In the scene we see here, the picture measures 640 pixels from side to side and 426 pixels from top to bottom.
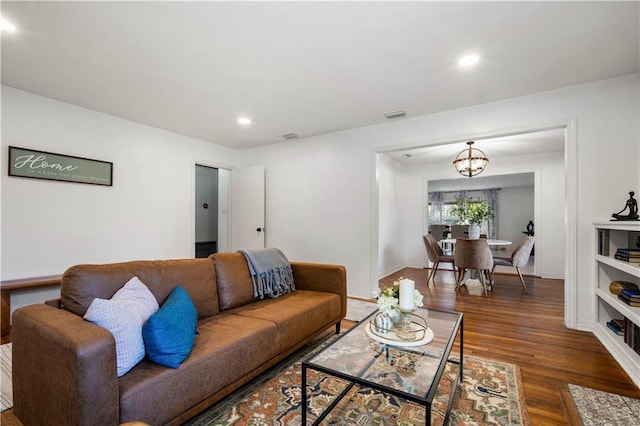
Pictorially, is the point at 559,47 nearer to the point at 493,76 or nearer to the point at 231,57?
the point at 493,76

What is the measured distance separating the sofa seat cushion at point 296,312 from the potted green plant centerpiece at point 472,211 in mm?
7633

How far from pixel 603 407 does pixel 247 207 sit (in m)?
4.72

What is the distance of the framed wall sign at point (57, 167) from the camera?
9.80ft

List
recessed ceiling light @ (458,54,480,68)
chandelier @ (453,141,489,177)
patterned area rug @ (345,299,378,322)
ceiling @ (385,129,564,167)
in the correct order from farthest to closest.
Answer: chandelier @ (453,141,489,177) → ceiling @ (385,129,564,167) → patterned area rug @ (345,299,378,322) → recessed ceiling light @ (458,54,480,68)

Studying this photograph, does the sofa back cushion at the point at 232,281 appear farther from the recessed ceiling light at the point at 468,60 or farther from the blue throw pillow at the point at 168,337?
the recessed ceiling light at the point at 468,60

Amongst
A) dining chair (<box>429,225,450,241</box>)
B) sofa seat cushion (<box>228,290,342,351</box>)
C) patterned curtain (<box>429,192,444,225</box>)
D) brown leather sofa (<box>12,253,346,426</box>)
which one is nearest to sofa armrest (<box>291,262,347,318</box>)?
sofa seat cushion (<box>228,290,342,351</box>)

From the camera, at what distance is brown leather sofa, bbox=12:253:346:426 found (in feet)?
3.69

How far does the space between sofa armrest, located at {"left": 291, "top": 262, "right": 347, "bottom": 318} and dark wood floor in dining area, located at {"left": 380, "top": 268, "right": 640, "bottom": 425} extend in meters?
1.16

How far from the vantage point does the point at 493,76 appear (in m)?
2.74

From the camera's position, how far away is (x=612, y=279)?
8.74 feet

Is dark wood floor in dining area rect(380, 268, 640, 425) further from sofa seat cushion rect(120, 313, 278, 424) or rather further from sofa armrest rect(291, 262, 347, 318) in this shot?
sofa seat cushion rect(120, 313, 278, 424)

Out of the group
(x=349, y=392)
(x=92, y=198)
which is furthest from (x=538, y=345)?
(x=92, y=198)

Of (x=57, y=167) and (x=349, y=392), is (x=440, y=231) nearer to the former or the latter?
(x=349, y=392)

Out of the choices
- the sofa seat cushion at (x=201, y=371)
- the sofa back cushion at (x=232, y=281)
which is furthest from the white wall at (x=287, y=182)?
the sofa seat cushion at (x=201, y=371)
